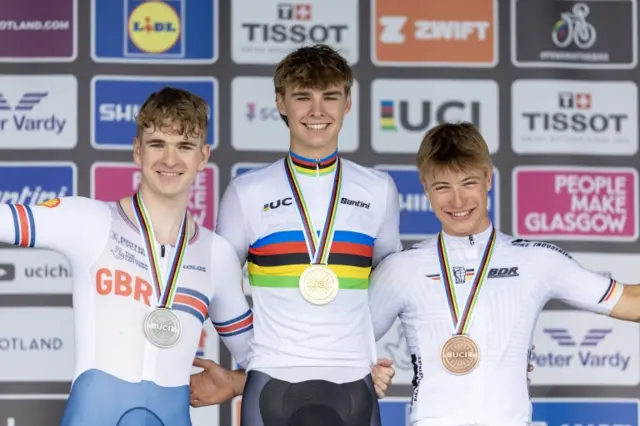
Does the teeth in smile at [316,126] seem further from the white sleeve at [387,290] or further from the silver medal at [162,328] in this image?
the silver medal at [162,328]

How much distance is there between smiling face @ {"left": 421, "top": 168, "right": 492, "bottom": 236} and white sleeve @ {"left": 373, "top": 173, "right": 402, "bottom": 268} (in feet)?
0.55

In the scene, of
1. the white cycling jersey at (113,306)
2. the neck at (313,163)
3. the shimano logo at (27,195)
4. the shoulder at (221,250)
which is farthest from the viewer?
the shimano logo at (27,195)

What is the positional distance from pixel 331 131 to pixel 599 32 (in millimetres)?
1955

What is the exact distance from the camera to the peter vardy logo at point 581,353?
175 inches

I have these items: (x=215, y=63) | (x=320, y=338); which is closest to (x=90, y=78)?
(x=215, y=63)

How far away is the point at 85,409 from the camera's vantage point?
8.75 feet

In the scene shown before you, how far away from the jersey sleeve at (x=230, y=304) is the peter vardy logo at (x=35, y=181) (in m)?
1.54

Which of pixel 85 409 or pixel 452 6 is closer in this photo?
pixel 85 409

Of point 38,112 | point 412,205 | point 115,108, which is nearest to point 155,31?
point 115,108

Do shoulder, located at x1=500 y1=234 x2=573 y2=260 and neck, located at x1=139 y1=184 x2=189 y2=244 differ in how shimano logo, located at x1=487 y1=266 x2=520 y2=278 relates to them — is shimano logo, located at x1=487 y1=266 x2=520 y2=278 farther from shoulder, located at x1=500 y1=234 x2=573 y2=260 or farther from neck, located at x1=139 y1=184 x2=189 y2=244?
neck, located at x1=139 y1=184 x2=189 y2=244

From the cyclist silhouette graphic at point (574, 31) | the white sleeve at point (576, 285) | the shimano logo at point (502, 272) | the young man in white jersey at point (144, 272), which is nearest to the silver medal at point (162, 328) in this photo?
the young man in white jersey at point (144, 272)

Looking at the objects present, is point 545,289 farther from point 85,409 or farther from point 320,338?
point 85,409

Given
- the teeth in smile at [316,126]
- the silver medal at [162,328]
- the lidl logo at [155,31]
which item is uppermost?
the lidl logo at [155,31]

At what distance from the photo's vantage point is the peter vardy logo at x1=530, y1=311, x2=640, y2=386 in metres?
4.44
